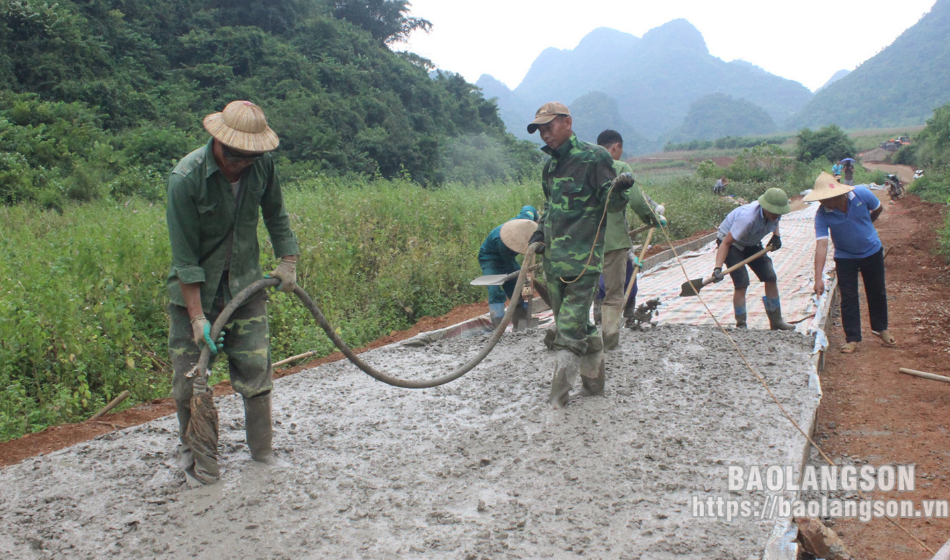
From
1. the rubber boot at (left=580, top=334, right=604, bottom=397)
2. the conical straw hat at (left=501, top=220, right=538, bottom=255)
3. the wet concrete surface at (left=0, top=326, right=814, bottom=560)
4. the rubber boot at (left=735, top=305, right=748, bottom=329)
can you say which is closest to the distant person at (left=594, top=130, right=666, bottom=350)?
the wet concrete surface at (left=0, top=326, right=814, bottom=560)

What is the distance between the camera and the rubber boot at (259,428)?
10.2ft

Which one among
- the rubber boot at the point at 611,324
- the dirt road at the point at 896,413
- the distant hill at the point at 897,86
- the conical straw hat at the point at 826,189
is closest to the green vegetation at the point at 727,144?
the distant hill at the point at 897,86

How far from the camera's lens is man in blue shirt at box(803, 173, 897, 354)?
5.18m

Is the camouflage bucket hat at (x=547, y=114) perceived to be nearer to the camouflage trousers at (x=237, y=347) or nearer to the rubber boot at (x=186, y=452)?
the camouflage trousers at (x=237, y=347)

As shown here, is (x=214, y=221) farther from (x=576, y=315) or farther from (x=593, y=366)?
(x=593, y=366)

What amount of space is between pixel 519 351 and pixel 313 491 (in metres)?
2.61

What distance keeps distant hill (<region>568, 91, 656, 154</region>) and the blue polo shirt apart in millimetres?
110542

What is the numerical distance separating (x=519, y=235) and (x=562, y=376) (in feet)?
5.70

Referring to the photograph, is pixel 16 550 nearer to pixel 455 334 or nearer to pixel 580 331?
pixel 580 331

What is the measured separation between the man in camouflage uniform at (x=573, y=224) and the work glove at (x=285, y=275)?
5.19 ft

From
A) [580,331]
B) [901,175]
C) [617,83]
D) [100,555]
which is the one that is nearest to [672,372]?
[580,331]

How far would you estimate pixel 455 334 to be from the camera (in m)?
6.20

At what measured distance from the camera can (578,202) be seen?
3795mm

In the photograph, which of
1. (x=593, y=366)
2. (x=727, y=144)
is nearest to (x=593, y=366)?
(x=593, y=366)
